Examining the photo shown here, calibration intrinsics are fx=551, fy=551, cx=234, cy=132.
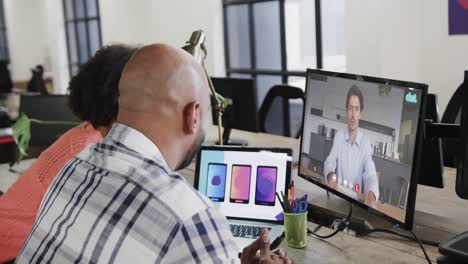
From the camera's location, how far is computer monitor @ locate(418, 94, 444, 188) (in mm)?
1655

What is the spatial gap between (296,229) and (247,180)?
28 centimetres

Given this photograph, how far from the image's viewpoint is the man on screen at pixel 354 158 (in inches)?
57.9

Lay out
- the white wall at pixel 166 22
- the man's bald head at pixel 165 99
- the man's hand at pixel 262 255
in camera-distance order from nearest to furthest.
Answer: the man's bald head at pixel 165 99
the man's hand at pixel 262 255
the white wall at pixel 166 22

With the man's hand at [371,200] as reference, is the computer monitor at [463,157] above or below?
above

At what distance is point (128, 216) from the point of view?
926mm

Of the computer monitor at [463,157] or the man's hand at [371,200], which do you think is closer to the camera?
the computer monitor at [463,157]

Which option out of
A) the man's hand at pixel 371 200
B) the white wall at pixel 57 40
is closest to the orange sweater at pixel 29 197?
the man's hand at pixel 371 200

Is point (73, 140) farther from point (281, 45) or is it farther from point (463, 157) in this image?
point (281, 45)

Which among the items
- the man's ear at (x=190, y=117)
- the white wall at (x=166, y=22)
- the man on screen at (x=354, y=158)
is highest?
the white wall at (x=166, y=22)

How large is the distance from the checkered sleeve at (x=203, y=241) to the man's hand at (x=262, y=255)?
1.11ft

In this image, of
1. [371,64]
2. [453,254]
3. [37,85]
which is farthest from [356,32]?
[37,85]

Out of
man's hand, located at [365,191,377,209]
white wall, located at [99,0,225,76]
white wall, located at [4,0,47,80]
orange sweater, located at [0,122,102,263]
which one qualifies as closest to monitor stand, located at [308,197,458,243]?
man's hand, located at [365,191,377,209]

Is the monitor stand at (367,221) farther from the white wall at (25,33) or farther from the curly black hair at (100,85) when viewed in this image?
the white wall at (25,33)

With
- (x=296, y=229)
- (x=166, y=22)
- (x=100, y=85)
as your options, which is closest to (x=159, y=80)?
(x=296, y=229)
